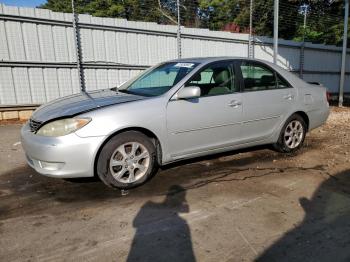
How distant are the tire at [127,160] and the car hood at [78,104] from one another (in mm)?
463

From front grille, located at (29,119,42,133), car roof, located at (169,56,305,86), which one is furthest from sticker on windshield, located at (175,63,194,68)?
front grille, located at (29,119,42,133)

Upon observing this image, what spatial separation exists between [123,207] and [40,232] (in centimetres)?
85

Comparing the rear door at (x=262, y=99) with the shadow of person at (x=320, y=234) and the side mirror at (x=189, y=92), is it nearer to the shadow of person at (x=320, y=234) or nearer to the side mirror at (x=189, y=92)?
the side mirror at (x=189, y=92)

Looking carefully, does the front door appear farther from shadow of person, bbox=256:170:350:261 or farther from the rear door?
shadow of person, bbox=256:170:350:261

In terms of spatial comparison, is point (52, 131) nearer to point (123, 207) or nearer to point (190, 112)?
point (123, 207)

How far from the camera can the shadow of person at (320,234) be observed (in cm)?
273

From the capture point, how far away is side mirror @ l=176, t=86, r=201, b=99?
13.8ft

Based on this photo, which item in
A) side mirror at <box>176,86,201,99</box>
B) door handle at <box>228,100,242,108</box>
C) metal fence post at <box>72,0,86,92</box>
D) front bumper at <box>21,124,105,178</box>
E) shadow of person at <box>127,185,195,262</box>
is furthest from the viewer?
metal fence post at <box>72,0,86,92</box>

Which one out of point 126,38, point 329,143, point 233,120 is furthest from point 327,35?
point 233,120

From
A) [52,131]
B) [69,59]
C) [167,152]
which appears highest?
[69,59]

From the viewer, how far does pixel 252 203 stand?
3.71 m

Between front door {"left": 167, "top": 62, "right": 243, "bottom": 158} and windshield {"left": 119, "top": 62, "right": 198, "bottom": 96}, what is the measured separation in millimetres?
214

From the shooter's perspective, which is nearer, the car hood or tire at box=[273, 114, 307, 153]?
the car hood

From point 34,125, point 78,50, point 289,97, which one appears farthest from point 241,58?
point 78,50
